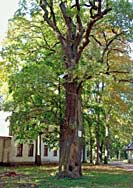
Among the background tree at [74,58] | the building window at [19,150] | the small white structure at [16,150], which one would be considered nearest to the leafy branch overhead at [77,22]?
the background tree at [74,58]

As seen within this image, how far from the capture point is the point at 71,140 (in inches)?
567

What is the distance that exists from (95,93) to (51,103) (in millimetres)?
8914

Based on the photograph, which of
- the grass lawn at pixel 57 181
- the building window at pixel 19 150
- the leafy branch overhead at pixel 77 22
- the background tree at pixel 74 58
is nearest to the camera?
the grass lawn at pixel 57 181

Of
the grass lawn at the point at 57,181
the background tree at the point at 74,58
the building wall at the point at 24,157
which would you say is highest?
the background tree at the point at 74,58

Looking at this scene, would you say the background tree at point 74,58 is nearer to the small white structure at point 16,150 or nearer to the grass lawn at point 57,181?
the grass lawn at point 57,181

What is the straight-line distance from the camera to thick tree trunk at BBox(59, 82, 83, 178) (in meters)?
14.2

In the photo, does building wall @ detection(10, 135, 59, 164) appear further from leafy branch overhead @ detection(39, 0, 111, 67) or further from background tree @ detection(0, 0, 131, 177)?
leafy branch overhead @ detection(39, 0, 111, 67)

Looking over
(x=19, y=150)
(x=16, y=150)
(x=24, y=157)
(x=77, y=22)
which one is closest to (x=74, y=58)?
(x=77, y=22)

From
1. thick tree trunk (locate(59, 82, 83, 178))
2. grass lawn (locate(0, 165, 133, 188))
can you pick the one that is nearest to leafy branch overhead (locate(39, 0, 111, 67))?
thick tree trunk (locate(59, 82, 83, 178))

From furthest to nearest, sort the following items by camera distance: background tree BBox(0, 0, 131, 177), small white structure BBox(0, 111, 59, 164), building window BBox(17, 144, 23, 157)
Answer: building window BBox(17, 144, 23, 157) → small white structure BBox(0, 111, 59, 164) → background tree BBox(0, 0, 131, 177)

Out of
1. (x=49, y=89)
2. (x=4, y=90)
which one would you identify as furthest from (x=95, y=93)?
(x=49, y=89)

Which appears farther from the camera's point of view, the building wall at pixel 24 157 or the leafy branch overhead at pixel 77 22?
the building wall at pixel 24 157

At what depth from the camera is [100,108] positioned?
2564 centimetres

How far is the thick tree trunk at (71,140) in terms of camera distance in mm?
14242
